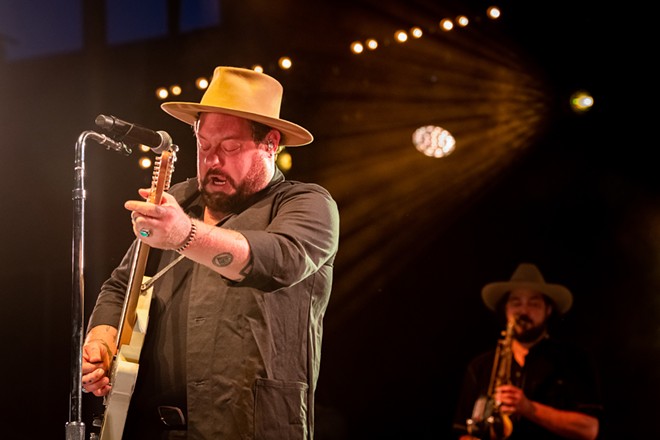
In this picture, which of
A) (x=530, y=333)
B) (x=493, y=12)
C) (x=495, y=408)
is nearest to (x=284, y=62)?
(x=493, y=12)

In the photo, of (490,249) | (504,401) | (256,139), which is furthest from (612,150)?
(256,139)

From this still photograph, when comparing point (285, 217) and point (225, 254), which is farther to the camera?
point (285, 217)

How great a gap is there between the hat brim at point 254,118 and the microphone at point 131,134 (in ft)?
1.07

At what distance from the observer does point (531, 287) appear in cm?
548

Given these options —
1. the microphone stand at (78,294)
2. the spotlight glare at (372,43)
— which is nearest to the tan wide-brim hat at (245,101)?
the microphone stand at (78,294)

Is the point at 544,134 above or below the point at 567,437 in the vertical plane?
above

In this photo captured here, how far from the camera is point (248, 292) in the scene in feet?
8.46

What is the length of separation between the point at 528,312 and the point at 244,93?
126 inches

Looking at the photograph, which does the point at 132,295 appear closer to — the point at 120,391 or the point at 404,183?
the point at 120,391

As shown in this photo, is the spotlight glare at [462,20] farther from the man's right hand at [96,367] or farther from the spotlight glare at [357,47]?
the man's right hand at [96,367]

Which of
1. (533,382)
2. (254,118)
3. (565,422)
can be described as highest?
(254,118)

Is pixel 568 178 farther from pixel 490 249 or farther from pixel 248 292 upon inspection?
pixel 248 292

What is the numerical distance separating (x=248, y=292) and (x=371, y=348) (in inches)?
145

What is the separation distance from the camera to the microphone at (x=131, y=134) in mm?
2439
